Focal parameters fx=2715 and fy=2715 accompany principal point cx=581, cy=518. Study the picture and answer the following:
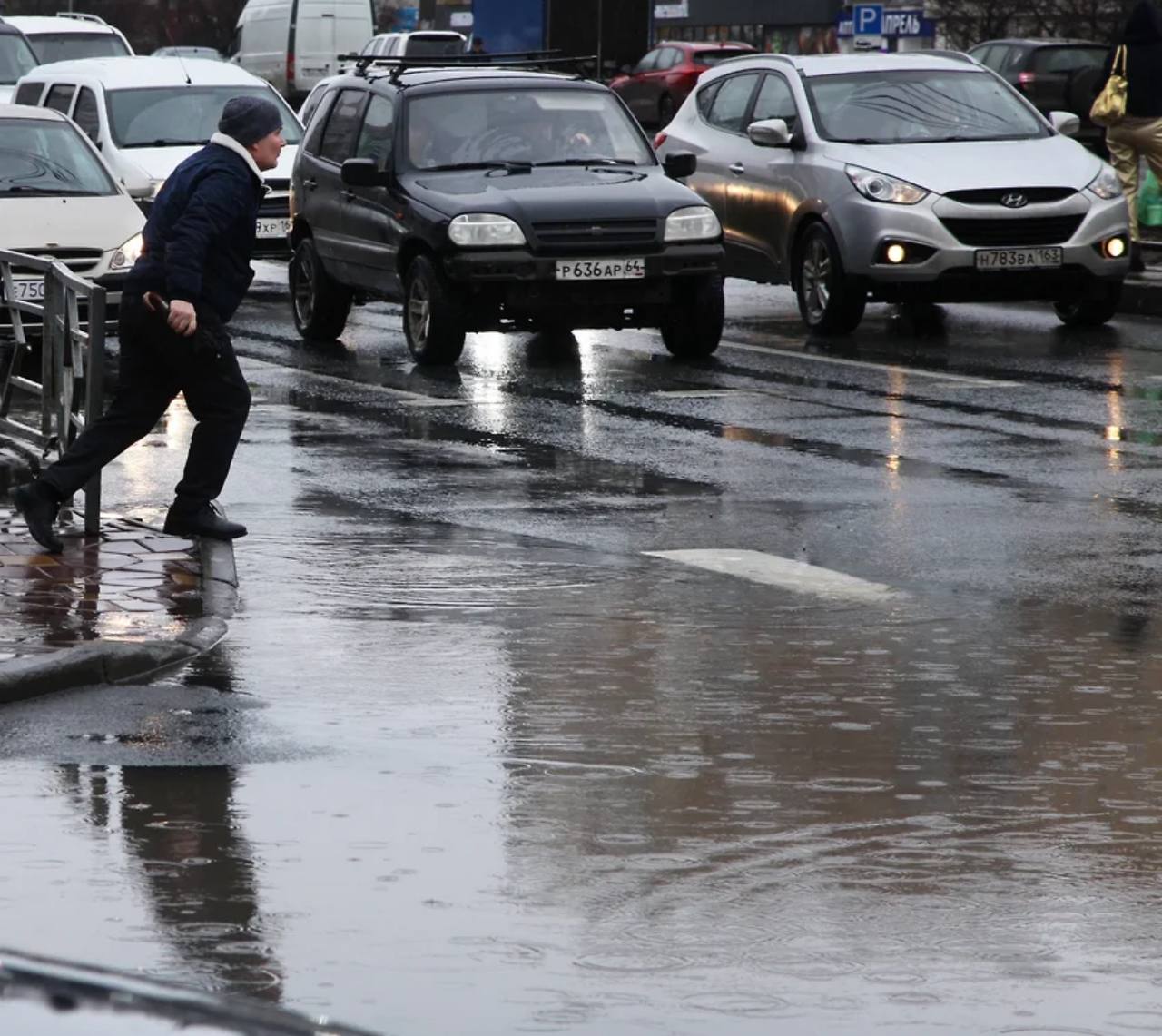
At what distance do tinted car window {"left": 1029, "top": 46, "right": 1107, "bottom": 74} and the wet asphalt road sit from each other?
3170 cm

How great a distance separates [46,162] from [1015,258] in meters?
6.41

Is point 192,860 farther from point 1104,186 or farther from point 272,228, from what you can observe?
point 272,228

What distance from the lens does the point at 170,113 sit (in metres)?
23.3

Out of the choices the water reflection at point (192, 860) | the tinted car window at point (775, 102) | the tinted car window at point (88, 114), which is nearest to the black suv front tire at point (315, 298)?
the tinted car window at point (775, 102)

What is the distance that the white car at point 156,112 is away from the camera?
22.3 meters

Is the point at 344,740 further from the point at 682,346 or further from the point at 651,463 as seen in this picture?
the point at 682,346

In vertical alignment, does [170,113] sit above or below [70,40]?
above

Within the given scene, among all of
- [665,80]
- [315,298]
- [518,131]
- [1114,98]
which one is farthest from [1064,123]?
[665,80]

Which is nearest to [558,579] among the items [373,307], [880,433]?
[880,433]

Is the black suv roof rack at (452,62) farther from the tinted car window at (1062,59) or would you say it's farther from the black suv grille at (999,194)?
the tinted car window at (1062,59)

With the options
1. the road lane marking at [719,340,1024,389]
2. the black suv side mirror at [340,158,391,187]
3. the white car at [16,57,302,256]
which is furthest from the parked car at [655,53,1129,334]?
the white car at [16,57,302,256]

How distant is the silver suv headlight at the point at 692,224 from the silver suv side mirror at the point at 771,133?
2.08 meters

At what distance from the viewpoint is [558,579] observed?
29.3 ft

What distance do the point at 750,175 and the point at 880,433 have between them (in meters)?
6.19
